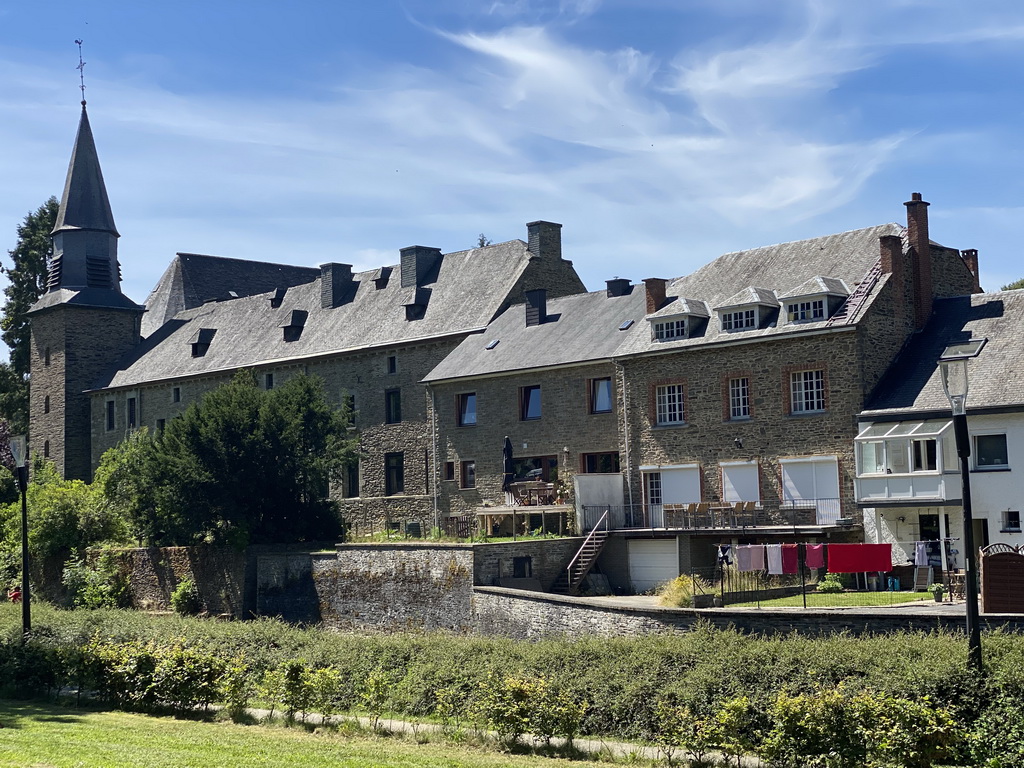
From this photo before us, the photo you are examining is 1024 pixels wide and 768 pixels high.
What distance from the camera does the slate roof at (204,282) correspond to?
6388 cm

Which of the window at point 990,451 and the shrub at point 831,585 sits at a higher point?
the window at point 990,451

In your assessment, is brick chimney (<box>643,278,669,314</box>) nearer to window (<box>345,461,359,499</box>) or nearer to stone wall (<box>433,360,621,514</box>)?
stone wall (<box>433,360,621,514</box>)

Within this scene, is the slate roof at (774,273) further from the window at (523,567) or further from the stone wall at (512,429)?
the window at (523,567)

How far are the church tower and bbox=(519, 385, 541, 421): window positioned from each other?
95.6 feet

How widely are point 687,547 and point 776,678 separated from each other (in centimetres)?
1711

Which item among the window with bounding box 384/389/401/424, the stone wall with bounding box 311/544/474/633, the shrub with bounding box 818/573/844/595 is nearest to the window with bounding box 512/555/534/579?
the stone wall with bounding box 311/544/474/633

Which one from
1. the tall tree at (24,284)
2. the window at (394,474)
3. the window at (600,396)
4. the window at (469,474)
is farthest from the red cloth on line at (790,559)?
the tall tree at (24,284)

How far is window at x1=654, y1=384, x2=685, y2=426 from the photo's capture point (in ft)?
116

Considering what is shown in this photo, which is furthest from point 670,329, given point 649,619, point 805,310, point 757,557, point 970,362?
point 649,619

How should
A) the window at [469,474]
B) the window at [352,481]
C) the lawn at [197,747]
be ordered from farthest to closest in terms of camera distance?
the window at [352,481]
the window at [469,474]
the lawn at [197,747]

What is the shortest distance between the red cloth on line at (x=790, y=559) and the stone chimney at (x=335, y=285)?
2780cm

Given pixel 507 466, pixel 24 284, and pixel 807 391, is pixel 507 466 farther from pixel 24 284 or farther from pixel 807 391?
pixel 24 284

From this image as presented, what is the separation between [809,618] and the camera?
859 inches

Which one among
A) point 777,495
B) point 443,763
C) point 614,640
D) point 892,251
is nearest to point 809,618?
point 614,640
